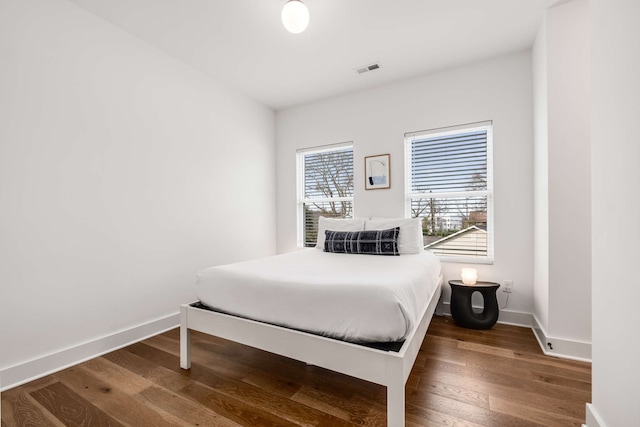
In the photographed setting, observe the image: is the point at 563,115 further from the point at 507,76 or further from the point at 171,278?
the point at 171,278

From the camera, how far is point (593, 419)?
126 cm

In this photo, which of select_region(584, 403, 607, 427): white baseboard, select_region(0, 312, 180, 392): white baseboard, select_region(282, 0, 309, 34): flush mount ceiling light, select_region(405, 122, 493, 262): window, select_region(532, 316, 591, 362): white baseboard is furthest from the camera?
select_region(405, 122, 493, 262): window

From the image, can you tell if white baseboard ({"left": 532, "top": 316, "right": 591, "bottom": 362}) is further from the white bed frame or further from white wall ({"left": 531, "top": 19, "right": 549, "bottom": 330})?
the white bed frame

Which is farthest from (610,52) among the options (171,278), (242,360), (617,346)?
(171,278)

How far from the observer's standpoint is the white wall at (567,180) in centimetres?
208

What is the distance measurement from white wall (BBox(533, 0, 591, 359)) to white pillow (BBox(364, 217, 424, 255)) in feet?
3.34

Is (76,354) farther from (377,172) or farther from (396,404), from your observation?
(377,172)

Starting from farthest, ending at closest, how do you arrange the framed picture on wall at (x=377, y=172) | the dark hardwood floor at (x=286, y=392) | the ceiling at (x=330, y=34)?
the framed picture on wall at (x=377, y=172) → the ceiling at (x=330, y=34) → the dark hardwood floor at (x=286, y=392)

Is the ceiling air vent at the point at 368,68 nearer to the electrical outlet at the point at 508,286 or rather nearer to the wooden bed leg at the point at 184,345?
the electrical outlet at the point at 508,286

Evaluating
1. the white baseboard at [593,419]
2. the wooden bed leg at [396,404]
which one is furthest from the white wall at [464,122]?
the wooden bed leg at [396,404]

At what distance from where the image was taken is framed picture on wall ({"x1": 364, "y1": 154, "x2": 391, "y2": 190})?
11.1 feet

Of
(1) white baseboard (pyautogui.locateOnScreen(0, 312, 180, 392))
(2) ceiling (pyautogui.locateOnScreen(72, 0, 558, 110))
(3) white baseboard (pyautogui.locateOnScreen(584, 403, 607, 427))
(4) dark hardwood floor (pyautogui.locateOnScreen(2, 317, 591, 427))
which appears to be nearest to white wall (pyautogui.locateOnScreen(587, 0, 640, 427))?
(3) white baseboard (pyautogui.locateOnScreen(584, 403, 607, 427))

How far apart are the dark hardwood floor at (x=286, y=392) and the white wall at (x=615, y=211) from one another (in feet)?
1.43

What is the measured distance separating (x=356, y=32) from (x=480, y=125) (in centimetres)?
157
